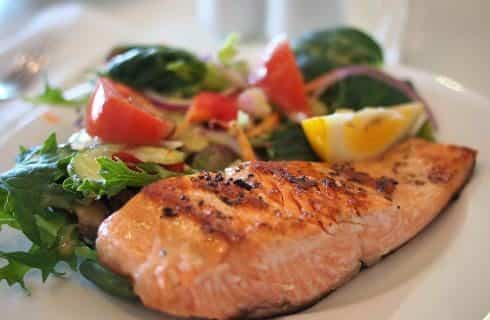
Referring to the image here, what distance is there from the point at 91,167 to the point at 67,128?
0.70 meters

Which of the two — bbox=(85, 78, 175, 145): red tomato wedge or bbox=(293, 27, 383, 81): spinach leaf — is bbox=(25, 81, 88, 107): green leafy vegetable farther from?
bbox=(293, 27, 383, 81): spinach leaf

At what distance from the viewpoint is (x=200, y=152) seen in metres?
2.33

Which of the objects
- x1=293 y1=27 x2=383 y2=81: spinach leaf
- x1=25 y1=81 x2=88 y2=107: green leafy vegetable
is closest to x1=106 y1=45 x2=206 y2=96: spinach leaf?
x1=25 y1=81 x2=88 y2=107: green leafy vegetable

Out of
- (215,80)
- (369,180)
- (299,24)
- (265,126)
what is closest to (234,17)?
(299,24)

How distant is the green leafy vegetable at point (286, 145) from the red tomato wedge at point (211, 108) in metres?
0.22

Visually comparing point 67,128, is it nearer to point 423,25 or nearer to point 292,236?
point 292,236

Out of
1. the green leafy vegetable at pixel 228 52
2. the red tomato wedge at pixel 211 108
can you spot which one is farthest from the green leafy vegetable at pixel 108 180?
the green leafy vegetable at pixel 228 52

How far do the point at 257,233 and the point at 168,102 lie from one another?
1314mm

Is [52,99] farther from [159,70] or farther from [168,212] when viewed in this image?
[168,212]

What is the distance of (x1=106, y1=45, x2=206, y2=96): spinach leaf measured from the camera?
2.67 m

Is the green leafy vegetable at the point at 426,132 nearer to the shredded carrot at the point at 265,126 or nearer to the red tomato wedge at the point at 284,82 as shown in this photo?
the red tomato wedge at the point at 284,82

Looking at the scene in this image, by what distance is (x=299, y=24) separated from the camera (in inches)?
152

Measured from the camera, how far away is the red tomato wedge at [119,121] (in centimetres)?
210

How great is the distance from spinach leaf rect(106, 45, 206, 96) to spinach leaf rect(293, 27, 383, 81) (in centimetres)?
63
